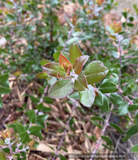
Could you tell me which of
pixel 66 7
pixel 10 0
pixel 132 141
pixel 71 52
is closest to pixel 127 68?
pixel 132 141

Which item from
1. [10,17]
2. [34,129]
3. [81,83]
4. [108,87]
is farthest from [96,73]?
[10,17]

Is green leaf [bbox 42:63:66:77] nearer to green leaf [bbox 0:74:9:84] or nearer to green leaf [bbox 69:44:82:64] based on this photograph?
green leaf [bbox 69:44:82:64]

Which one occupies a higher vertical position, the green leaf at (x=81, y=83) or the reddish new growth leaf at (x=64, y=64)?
the reddish new growth leaf at (x=64, y=64)

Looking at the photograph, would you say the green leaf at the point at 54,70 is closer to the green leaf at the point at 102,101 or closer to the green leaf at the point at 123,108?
the green leaf at the point at 102,101

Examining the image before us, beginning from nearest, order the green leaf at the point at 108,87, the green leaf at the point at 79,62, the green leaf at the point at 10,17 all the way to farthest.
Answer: the green leaf at the point at 79,62 → the green leaf at the point at 108,87 → the green leaf at the point at 10,17

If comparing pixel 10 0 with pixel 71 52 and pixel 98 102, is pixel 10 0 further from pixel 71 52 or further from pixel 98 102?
pixel 98 102

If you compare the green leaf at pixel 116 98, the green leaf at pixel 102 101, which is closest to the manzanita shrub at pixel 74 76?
the green leaf at pixel 102 101

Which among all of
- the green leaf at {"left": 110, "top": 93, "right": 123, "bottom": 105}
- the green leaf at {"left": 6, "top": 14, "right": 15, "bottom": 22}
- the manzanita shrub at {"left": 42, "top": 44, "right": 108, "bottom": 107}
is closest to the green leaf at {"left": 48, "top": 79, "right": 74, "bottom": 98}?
the manzanita shrub at {"left": 42, "top": 44, "right": 108, "bottom": 107}
